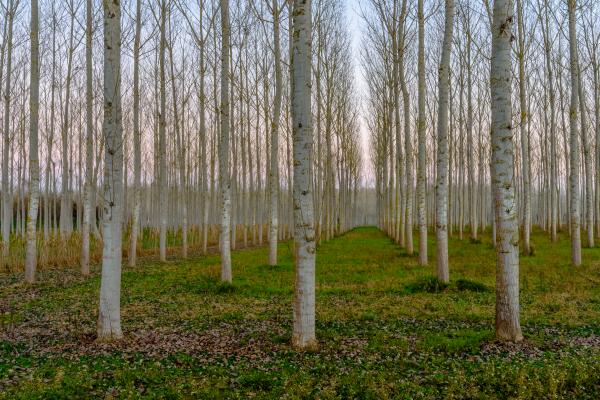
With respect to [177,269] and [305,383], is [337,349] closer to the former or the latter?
[305,383]

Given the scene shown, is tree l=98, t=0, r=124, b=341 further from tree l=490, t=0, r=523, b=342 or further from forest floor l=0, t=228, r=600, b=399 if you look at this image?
tree l=490, t=0, r=523, b=342

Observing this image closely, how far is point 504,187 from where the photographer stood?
5781 mm

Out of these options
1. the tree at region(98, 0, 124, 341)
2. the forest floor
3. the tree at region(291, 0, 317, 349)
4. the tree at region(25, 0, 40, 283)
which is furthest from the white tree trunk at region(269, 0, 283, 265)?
the tree at region(291, 0, 317, 349)

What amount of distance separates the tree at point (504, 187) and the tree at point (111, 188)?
4905 mm

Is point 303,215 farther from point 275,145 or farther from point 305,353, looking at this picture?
point 275,145

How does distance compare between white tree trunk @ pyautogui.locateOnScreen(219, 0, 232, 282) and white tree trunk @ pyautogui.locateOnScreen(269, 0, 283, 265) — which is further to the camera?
white tree trunk @ pyautogui.locateOnScreen(269, 0, 283, 265)

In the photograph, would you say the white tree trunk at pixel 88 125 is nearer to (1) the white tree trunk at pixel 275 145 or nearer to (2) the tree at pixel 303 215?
(1) the white tree trunk at pixel 275 145

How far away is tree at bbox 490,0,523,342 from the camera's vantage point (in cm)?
577

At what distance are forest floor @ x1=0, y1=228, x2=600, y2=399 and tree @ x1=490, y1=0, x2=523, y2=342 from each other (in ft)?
1.29

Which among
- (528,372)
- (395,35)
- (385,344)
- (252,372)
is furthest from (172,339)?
(395,35)

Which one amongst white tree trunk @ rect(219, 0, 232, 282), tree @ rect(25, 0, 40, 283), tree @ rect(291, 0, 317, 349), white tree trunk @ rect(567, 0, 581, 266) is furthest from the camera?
white tree trunk @ rect(567, 0, 581, 266)

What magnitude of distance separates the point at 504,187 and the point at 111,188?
5.06 metres

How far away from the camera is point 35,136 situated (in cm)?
1089

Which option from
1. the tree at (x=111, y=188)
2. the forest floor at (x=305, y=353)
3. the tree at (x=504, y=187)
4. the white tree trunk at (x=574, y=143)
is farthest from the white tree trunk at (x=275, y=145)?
the tree at (x=504, y=187)
